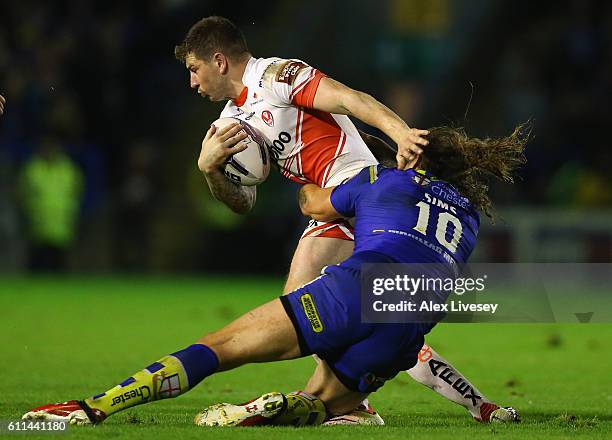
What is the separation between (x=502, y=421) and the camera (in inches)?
262

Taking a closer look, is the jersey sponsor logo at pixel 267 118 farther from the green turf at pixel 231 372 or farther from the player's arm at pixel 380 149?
the green turf at pixel 231 372

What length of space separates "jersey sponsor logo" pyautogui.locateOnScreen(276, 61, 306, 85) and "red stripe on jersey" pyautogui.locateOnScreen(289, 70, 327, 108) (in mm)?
84

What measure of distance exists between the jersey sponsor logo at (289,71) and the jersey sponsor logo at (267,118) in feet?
0.77

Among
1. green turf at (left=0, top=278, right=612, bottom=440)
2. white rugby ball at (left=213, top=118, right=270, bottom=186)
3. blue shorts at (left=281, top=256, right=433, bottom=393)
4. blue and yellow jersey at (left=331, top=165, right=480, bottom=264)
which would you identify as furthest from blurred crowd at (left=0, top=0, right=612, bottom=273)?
blue shorts at (left=281, top=256, right=433, bottom=393)

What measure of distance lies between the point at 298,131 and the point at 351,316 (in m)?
1.67

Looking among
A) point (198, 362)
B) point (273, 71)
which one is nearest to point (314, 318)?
point (198, 362)

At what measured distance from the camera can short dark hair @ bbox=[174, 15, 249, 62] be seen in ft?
24.0

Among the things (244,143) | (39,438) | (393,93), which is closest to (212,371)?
(39,438)

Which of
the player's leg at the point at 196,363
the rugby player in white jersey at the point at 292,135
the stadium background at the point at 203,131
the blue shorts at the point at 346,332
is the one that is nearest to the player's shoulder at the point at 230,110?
the rugby player in white jersey at the point at 292,135

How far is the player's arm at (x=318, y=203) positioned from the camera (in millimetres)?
6500

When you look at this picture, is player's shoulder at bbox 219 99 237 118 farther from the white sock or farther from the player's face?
the white sock

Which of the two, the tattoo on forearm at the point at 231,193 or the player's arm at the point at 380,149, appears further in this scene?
the player's arm at the point at 380,149

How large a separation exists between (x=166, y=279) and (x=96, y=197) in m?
1.79

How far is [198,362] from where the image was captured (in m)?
5.82
